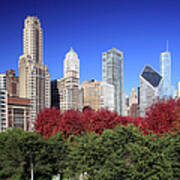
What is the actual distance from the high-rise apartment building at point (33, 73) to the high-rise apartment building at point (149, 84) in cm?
9600

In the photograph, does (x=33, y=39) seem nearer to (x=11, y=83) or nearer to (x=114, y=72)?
(x=11, y=83)

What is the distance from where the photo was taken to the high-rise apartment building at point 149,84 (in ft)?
543

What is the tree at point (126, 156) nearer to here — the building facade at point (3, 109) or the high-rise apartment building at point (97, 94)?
the building facade at point (3, 109)

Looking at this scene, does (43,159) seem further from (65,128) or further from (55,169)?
(65,128)

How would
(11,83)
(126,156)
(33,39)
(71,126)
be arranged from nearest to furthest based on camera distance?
(126,156) → (71,126) → (33,39) → (11,83)

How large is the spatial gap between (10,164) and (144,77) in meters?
158

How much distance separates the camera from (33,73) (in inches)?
3253

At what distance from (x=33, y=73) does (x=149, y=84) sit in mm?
105920

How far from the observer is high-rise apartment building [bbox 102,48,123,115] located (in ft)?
501

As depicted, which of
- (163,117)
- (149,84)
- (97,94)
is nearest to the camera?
(163,117)

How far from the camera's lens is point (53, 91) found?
113m

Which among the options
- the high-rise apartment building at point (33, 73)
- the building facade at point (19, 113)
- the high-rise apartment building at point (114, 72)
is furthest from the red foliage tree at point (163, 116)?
the high-rise apartment building at point (114, 72)

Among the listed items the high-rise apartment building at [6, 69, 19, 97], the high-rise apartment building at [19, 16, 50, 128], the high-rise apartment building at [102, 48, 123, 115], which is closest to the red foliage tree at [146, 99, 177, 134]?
the high-rise apartment building at [19, 16, 50, 128]

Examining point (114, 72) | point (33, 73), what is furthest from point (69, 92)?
point (114, 72)
